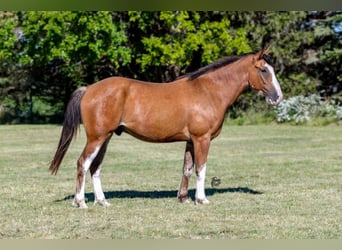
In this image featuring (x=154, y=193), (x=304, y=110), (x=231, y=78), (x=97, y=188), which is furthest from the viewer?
(x=304, y=110)

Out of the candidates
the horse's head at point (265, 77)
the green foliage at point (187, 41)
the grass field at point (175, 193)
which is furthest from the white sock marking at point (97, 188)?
the green foliage at point (187, 41)

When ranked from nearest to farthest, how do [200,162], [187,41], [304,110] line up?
[200,162]
[304,110]
[187,41]

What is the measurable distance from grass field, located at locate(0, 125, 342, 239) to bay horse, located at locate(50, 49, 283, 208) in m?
0.56

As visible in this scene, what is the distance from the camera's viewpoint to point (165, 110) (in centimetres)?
842

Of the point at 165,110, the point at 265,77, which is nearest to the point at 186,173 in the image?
the point at 165,110

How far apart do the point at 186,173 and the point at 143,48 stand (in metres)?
18.1

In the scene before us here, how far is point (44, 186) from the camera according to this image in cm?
1030

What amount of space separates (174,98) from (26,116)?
19.4m

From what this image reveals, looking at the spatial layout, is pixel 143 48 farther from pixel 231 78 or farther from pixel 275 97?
pixel 275 97

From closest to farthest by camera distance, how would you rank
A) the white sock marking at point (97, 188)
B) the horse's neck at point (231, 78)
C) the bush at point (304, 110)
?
the white sock marking at point (97, 188) < the horse's neck at point (231, 78) < the bush at point (304, 110)

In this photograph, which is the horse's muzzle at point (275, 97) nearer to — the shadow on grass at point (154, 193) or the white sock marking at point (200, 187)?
the white sock marking at point (200, 187)

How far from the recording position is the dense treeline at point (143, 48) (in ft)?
81.3

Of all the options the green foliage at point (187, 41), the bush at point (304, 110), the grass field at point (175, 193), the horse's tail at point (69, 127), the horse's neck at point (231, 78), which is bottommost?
the bush at point (304, 110)

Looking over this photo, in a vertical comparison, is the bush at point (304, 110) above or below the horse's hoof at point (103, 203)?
below
